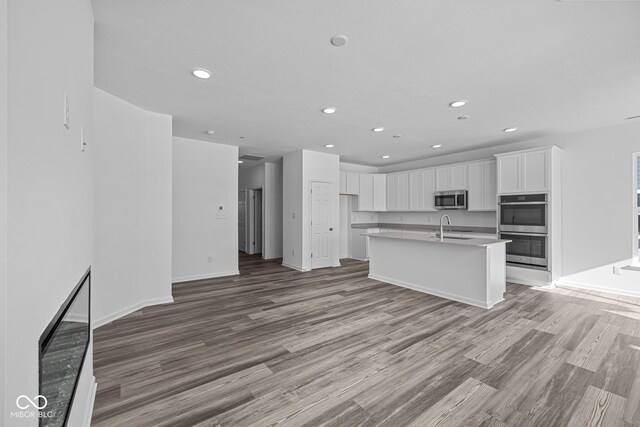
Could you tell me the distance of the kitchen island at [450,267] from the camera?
3840mm

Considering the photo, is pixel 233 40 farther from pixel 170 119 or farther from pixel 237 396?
pixel 237 396

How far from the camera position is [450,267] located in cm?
419

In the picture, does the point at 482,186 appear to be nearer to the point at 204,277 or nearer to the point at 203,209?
the point at 203,209

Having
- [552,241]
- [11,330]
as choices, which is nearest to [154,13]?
[11,330]

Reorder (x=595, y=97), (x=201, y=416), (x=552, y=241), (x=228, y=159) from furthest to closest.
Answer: (x=228, y=159) < (x=552, y=241) < (x=595, y=97) < (x=201, y=416)

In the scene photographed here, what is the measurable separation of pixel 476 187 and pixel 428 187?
1134mm

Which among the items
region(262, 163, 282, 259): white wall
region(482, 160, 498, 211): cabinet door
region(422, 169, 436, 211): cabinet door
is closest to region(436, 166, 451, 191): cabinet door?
region(422, 169, 436, 211): cabinet door

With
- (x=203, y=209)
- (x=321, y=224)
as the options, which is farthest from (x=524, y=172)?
(x=203, y=209)

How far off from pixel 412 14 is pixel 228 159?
455 centimetres

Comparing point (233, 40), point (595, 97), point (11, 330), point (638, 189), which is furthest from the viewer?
point (638, 189)

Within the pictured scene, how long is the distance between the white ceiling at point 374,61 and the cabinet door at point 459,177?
183 cm

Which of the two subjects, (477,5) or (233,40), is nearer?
(477,5)

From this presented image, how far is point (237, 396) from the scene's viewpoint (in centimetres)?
198

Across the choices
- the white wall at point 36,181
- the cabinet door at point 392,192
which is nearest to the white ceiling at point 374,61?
the white wall at point 36,181
